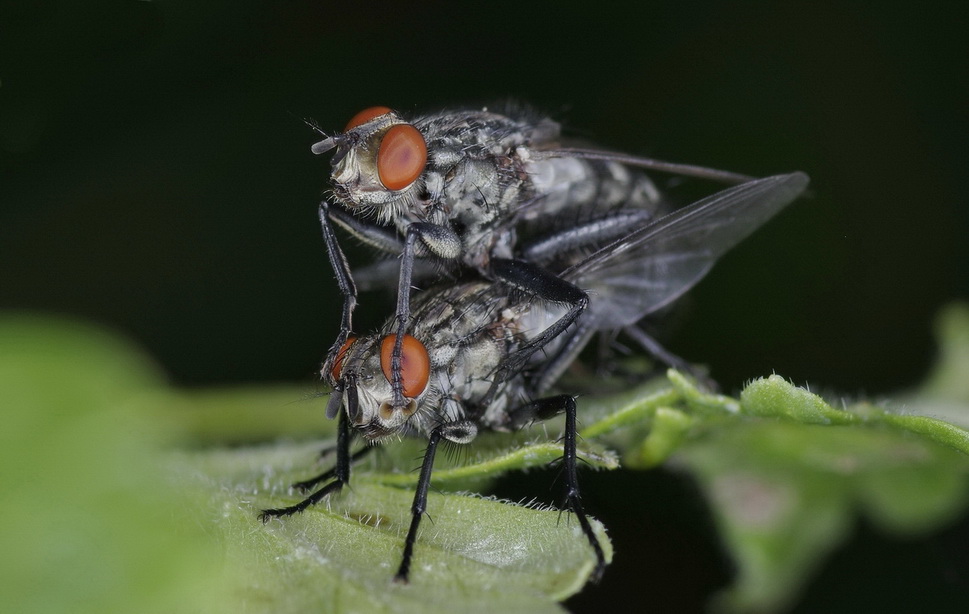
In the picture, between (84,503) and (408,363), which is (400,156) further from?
(84,503)

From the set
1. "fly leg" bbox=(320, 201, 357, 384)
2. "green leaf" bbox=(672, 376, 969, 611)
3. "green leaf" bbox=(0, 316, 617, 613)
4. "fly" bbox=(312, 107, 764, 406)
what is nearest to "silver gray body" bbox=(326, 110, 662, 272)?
"fly" bbox=(312, 107, 764, 406)

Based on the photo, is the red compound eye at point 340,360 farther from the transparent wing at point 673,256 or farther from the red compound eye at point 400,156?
the transparent wing at point 673,256

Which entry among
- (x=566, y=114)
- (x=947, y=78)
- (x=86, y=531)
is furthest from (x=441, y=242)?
(x=947, y=78)

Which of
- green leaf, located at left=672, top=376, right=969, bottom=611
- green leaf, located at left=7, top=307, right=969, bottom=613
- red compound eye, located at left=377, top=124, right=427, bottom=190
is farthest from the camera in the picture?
green leaf, located at left=672, top=376, right=969, bottom=611

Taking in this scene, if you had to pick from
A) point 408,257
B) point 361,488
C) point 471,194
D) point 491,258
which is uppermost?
point 471,194

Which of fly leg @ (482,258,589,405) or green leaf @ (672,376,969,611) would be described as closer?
fly leg @ (482,258,589,405)

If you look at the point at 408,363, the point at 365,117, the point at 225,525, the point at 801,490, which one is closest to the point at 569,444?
the point at 408,363

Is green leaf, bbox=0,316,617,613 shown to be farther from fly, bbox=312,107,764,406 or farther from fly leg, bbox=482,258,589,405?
fly, bbox=312,107,764,406

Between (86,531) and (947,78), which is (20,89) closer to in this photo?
(86,531)
